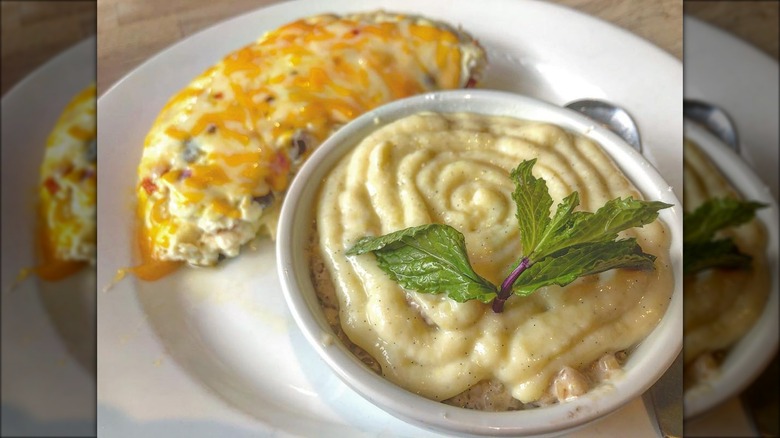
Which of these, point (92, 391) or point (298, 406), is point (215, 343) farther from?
point (92, 391)

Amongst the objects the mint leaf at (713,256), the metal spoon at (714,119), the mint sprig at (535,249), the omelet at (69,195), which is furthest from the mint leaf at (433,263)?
the metal spoon at (714,119)

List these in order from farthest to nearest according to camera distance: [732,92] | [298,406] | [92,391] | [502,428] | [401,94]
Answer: [732,92], [92,391], [401,94], [298,406], [502,428]

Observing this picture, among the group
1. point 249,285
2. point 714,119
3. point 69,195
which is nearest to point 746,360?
point 714,119

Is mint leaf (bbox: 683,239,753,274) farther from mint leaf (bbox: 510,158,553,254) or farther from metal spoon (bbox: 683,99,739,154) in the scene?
mint leaf (bbox: 510,158,553,254)

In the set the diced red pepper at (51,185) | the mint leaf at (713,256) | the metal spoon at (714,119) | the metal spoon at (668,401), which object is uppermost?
the metal spoon at (668,401)

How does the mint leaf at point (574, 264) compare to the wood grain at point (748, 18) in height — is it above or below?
above

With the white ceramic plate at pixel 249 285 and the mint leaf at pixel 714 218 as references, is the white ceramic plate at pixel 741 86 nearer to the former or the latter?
the mint leaf at pixel 714 218

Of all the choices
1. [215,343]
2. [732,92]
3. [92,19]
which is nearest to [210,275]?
[215,343]

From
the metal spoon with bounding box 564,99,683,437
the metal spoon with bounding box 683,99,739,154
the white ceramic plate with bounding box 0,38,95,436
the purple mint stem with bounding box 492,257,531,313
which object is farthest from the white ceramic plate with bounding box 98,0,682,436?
the metal spoon with bounding box 683,99,739,154
